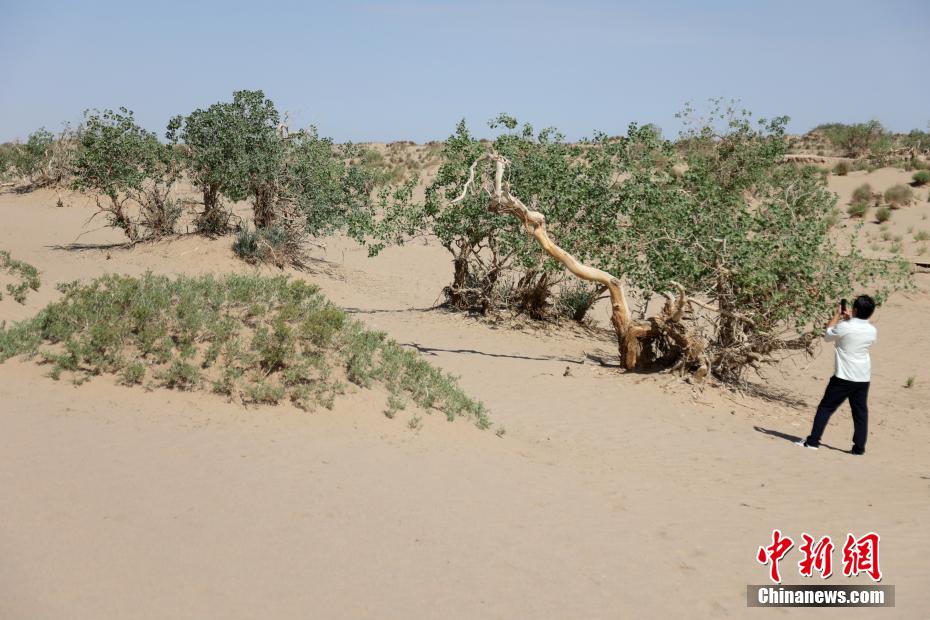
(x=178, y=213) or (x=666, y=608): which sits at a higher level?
(x=178, y=213)

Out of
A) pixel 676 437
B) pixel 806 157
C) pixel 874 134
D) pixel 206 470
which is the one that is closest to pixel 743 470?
pixel 676 437

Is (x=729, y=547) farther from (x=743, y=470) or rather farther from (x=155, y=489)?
(x=155, y=489)

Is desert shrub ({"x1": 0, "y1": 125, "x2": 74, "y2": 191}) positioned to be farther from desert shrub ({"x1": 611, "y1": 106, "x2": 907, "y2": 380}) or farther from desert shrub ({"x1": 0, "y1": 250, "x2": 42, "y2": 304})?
desert shrub ({"x1": 611, "y1": 106, "x2": 907, "y2": 380})

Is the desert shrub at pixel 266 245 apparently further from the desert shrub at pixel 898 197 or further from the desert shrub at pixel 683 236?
the desert shrub at pixel 898 197

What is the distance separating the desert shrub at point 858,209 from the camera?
26.6 meters

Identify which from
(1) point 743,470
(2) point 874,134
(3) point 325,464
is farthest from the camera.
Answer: (2) point 874,134

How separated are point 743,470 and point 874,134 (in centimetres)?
4202

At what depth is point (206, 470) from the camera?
538 cm

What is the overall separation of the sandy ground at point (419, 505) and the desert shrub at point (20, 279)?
0.16 metres

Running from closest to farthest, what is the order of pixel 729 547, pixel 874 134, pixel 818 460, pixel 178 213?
1. pixel 729 547
2. pixel 818 460
3. pixel 178 213
4. pixel 874 134

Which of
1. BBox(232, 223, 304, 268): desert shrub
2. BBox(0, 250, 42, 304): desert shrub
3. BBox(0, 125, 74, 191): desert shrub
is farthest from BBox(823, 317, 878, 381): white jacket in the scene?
BBox(0, 125, 74, 191): desert shrub

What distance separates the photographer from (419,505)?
212 inches

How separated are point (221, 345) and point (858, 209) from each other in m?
25.6

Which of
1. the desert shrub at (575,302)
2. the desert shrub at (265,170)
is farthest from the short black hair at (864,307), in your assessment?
the desert shrub at (265,170)
